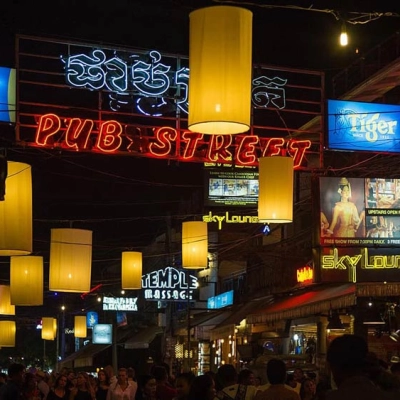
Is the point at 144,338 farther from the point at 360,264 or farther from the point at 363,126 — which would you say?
the point at 363,126

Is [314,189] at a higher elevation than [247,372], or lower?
higher

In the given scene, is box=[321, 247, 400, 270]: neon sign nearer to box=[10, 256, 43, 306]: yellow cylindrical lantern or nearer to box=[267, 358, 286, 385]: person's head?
box=[10, 256, 43, 306]: yellow cylindrical lantern

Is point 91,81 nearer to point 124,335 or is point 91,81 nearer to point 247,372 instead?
point 247,372

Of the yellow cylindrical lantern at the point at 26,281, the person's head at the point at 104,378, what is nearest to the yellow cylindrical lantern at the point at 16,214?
the person's head at the point at 104,378

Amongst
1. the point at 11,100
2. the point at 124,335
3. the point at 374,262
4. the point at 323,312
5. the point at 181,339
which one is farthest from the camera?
the point at 124,335

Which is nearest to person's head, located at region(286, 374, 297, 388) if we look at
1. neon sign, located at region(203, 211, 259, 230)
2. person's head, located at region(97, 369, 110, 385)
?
person's head, located at region(97, 369, 110, 385)

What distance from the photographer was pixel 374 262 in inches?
820

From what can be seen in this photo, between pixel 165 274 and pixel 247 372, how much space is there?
2942cm

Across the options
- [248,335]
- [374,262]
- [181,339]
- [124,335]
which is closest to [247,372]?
[374,262]

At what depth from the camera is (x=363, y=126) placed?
2006 cm

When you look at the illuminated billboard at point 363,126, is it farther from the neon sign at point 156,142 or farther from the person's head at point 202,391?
the person's head at point 202,391

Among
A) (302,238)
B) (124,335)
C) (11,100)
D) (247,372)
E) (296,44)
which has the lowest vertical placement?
(124,335)

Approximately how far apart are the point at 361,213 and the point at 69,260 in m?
6.74

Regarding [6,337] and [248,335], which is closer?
[248,335]
